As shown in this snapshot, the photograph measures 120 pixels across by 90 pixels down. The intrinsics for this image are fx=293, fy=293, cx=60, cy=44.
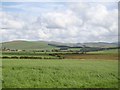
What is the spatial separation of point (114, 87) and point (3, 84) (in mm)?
12859

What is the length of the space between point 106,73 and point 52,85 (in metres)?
11.6

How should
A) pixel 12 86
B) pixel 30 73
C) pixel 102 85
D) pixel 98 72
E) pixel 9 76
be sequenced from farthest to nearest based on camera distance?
1. pixel 98 72
2. pixel 30 73
3. pixel 9 76
4. pixel 102 85
5. pixel 12 86

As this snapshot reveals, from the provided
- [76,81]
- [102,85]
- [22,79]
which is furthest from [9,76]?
[102,85]

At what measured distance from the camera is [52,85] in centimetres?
3431

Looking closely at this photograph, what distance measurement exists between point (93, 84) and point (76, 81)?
8.20 feet

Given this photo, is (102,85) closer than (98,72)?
Yes

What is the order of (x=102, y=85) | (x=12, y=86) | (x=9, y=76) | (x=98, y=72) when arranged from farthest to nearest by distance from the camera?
1. (x=98, y=72)
2. (x=9, y=76)
3. (x=102, y=85)
4. (x=12, y=86)

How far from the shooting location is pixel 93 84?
3584cm

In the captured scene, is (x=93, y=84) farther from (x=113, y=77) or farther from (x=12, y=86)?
(x=12, y=86)

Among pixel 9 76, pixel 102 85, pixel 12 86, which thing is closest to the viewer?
pixel 12 86

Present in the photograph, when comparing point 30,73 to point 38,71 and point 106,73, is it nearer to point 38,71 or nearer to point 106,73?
point 38,71

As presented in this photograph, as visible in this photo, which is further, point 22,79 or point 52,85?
point 22,79

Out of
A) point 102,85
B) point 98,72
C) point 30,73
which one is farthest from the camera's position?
point 98,72

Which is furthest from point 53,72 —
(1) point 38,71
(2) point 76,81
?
(2) point 76,81
